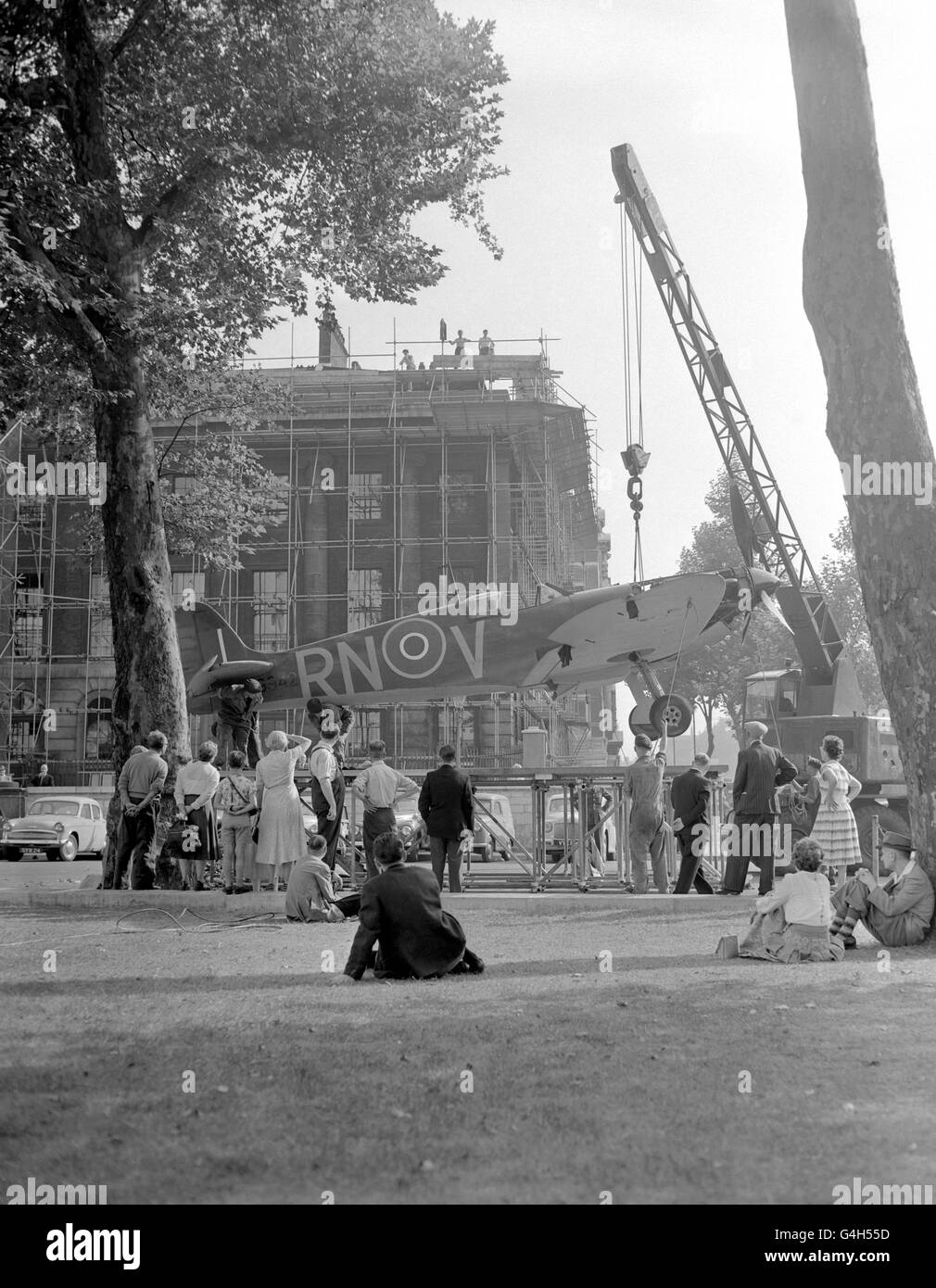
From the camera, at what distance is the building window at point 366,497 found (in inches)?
1964

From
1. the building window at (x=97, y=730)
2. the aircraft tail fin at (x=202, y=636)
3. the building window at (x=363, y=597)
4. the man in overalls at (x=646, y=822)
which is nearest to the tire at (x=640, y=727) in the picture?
the man in overalls at (x=646, y=822)

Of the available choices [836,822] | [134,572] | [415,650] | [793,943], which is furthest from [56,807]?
[793,943]

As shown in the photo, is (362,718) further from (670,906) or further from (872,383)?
(872,383)

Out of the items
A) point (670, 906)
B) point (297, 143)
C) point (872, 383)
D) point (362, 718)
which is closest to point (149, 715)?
point (670, 906)

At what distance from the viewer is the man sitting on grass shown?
1320 cm

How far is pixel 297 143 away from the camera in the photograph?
20266 millimetres

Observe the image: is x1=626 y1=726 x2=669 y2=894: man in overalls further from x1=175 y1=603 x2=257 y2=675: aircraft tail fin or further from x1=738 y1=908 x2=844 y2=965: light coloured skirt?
x1=175 y1=603 x2=257 y2=675: aircraft tail fin

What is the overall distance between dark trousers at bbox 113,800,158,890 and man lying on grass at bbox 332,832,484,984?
8.05 meters

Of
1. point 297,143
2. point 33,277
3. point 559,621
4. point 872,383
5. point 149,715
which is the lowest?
point 149,715

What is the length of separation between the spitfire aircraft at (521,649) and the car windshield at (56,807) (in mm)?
8473

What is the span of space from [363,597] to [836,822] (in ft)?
119

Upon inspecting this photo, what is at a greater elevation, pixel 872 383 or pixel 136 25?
pixel 136 25

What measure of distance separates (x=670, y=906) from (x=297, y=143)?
13123mm

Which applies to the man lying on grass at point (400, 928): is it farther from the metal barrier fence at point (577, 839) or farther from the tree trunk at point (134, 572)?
the tree trunk at point (134, 572)
